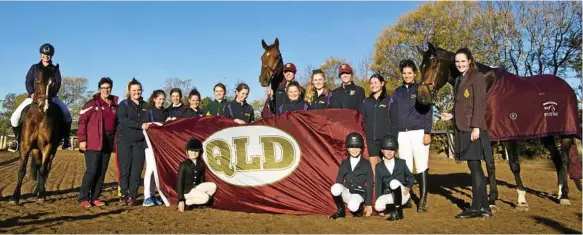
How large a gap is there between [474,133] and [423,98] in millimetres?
724

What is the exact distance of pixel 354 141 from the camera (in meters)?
5.50

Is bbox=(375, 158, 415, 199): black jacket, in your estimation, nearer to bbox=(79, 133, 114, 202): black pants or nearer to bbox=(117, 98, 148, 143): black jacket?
bbox=(117, 98, 148, 143): black jacket

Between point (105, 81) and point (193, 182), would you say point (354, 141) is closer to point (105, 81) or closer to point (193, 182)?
point (193, 182)

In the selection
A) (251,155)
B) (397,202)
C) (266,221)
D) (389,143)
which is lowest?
(266,221)

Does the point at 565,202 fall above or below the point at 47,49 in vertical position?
below

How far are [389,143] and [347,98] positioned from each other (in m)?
1.11

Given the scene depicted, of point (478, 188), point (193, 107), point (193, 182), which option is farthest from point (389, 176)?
point (193, 107)

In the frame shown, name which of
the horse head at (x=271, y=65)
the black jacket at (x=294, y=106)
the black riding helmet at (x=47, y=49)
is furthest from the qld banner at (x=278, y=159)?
the black riding helmet at (x=47, y=49)

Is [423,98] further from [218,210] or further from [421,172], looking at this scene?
[218,210]

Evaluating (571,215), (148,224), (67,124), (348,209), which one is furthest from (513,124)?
(67,124)

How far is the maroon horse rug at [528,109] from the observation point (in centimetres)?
643

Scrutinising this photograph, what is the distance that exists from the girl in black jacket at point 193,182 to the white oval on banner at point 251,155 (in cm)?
16

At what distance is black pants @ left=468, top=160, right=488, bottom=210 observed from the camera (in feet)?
18.0

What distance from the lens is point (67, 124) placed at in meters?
8.30
